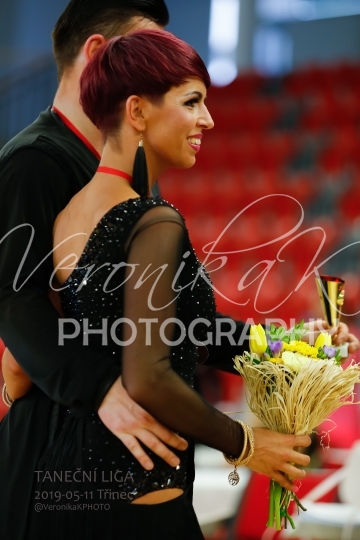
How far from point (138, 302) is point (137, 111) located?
13.9 inches

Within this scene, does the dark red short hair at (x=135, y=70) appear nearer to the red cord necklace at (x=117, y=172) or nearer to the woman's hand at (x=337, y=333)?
the red cord necklace at (x=117, y=172)

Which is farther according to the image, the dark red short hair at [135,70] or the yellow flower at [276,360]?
the yellow flower at [276,360]

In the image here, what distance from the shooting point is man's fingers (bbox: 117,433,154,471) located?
1413 millimetres

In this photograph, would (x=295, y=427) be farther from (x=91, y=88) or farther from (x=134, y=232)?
(x=91, y=88)

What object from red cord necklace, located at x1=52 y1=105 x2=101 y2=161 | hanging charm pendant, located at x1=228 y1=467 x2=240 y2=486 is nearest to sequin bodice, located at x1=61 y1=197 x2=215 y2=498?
hanging charm pendant, located at x1=228 y1=467 x2=240 y2=486

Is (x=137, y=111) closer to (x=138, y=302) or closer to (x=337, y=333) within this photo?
(x=138, y=302)

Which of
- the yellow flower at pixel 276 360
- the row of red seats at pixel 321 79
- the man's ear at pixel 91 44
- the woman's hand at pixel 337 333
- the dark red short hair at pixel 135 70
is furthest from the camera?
the row of red seats at pixel 321 79

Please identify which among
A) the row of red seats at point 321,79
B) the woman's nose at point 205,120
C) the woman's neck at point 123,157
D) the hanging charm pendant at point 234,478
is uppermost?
the row of red seats at point 321,79

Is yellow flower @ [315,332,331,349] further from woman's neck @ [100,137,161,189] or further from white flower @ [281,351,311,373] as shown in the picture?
woman's neck @ [100,137,161,189]

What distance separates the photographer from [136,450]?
4.64 ft

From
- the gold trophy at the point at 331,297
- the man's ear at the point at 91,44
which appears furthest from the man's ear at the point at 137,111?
the gold trophy at the point at 331,297

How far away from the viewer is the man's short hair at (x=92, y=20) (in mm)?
1832

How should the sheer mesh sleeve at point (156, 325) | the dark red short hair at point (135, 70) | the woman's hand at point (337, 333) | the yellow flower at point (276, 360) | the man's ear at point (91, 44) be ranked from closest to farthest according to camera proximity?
1. the sheer mesh sleeve at point (156, 325)
2. the dark red short hair at point (135, 70)
3. the yellow flower at point (276, 360)
4. the man's ear at point (91, 44)
5. the woman's hand at point (337, 333)

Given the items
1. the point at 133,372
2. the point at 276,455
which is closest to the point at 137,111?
the point at 133,372
